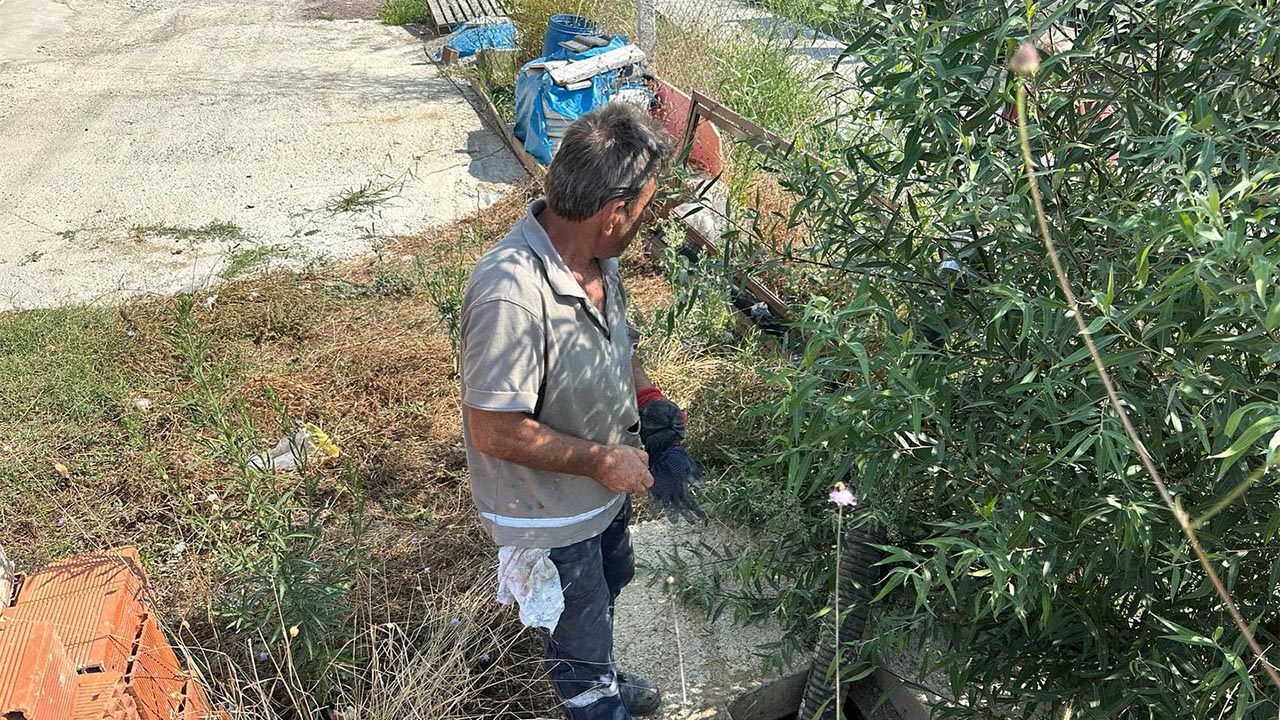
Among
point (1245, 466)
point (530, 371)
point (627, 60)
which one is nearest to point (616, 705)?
point (530, 371)

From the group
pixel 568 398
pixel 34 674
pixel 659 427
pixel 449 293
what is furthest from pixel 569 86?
pixel 34 674

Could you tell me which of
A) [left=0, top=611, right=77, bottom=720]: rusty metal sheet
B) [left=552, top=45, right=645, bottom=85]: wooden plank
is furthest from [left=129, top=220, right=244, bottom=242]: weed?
[left=0, top=611, right=77, bottom=720]: rusty metal sheet

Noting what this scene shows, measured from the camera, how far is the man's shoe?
2.73m

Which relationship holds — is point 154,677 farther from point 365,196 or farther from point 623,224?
point 365,196

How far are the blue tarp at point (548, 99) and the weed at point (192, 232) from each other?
2.19 meters

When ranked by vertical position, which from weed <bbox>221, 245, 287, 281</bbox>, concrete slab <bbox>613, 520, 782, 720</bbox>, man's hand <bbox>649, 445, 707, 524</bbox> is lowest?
weed <bbox>221, 245, 287, 281</bbox>

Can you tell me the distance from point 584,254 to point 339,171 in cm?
575

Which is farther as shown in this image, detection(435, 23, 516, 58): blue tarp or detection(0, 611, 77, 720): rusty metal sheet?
detection(435, 23, 516, 58): blue tarp

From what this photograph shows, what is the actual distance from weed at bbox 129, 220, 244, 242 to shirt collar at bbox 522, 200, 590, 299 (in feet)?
15.7

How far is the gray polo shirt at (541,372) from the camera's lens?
82.2 inches

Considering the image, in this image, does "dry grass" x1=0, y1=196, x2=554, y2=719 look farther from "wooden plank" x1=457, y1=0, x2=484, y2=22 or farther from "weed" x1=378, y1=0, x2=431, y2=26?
"weed" x1=378, y1=0, x2=431, y2=26

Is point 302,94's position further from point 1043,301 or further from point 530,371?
point 1043,301

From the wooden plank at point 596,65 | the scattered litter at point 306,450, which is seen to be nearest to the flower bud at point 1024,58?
the scattered litter at point 306,450

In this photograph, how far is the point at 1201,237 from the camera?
46.3 inches
